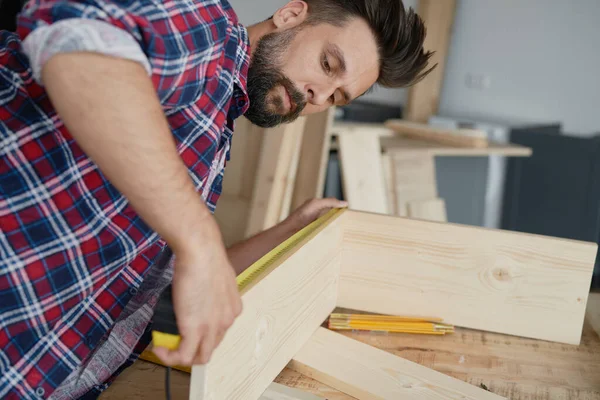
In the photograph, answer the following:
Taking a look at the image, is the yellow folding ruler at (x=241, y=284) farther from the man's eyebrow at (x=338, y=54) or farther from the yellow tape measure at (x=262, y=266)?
the man's eyebrow at (x=338, y=54)

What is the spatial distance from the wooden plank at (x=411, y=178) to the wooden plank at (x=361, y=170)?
0.14 m

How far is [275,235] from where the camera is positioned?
1.53m

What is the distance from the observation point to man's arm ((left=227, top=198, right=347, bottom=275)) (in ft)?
4.84

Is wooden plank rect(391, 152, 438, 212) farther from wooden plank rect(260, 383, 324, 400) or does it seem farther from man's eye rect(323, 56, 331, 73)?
wooden plank rect(260, 383, 324, 400)

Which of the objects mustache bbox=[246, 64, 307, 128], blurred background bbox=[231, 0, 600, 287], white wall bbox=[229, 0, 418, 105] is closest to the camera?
mustache bbox=[246, 64, 307, 128]

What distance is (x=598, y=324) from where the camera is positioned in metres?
1.46

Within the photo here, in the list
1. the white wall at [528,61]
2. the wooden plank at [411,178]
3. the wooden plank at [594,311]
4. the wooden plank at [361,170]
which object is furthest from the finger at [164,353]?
the white wall at [528,61]

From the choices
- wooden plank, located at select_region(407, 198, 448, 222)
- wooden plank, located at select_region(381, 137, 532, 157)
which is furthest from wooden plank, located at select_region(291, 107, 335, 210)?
wooden plank, located at select_region(407, 198, 448, 222)

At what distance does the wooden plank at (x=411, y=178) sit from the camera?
315cm

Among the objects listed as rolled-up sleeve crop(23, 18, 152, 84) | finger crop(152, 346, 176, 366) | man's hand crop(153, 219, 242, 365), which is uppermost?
rolled-up sleeve crop(23, 18, 152, 84)

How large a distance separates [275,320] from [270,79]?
619 millimetres

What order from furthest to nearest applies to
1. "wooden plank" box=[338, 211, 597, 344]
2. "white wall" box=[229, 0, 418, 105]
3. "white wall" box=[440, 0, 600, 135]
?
"white wall" box=[229, 0, 418, 105], "white wall" box=[440, 0, 600, 135], "wooden plank" box=[338, 211, 597, 344]

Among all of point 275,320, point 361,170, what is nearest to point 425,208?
point 361,170

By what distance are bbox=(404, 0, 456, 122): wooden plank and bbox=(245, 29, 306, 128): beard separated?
2961mm
